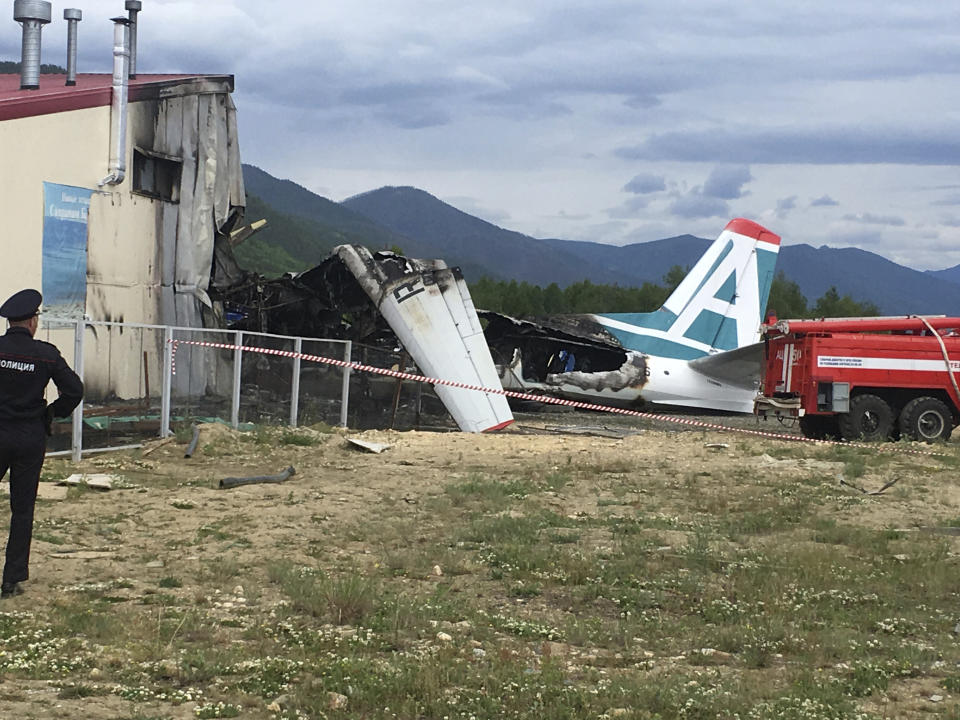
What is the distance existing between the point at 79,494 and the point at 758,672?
274 inches

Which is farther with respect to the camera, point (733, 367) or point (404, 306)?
point (733, 367)

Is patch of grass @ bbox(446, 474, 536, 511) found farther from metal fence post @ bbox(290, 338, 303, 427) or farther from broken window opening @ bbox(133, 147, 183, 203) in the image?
broken window opening @ bbox(133, 147, 183, 203)

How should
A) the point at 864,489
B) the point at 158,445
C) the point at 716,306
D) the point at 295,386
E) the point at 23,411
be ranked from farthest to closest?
1. the point at 716,306
2. the point at 295,386
3. the point at 158,445
4. the point at 864,489
5. the point at 23,411

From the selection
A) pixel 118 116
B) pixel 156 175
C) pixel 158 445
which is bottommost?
pixel 158 445

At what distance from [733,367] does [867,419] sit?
8.77 feet

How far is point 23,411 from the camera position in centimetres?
690

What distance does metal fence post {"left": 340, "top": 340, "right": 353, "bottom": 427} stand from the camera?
18406 mm

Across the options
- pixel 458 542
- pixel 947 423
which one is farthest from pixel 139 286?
pixel 947 423

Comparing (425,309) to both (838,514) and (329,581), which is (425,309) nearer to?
(838,514)

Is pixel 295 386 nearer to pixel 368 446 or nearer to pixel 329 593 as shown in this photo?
pixel 368 446

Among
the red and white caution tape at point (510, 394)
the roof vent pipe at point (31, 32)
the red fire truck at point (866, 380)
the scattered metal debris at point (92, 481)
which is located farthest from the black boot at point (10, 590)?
the roof vent pipe at point (31, 32)

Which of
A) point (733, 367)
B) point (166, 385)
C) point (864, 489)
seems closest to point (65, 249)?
point (166, 385)

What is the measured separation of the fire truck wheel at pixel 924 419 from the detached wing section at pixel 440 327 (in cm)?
691

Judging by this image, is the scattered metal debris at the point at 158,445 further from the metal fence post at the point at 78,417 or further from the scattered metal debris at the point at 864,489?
the scattered metal debris at the point at 864,489
